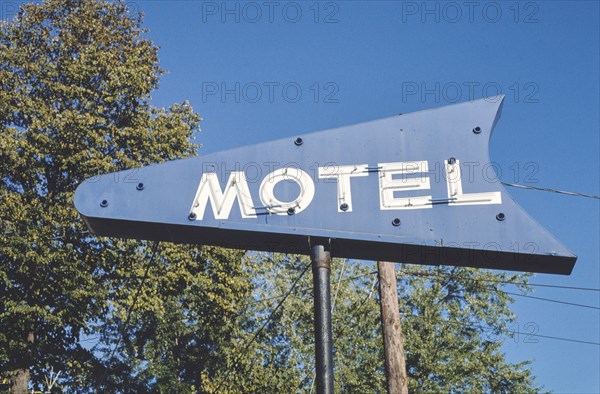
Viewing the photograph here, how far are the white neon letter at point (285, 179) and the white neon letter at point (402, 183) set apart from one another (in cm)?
65

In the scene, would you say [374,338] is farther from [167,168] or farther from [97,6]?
[167,168]

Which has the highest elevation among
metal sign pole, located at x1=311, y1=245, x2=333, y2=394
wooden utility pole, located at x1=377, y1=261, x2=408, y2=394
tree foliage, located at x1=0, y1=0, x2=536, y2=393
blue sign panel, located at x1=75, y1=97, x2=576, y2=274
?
tree foliage, located at x1=0, y1=0, x2=536, y2=393

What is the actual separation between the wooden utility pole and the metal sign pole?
6439mm

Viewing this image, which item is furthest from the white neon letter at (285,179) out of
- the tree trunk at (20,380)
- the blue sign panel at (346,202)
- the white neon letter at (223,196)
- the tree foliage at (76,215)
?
the tree trunk at (20,380)

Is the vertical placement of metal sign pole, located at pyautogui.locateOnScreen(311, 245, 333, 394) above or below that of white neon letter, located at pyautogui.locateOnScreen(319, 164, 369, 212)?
below

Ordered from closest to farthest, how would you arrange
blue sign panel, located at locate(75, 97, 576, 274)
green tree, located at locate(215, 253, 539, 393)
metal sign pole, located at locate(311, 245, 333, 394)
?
1. metal sign pole, located at locate(311, 245, 333, 394)
2. blue sign panel, located at locate(75, 97, 576, 274)
3. green tree, located at locate(215, 253, 539, 393)

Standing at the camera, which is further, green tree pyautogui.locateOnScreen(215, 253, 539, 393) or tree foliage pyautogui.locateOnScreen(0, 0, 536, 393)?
green tree pyautogui.locateOnScreen(215, 253, 539, 393)

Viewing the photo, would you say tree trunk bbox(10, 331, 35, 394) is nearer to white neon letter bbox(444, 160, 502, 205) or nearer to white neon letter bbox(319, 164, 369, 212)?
white neon letter bbox(319, 164, 369, 212)

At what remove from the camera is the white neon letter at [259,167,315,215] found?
7.51m

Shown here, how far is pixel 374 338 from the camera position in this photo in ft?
107

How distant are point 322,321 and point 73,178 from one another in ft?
53.3

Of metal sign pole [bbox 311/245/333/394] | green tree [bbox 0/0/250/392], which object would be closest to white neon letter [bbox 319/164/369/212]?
metal sign pole [bbox 311/245/333/394]

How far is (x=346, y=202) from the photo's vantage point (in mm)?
7527

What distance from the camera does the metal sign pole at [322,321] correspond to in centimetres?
679
